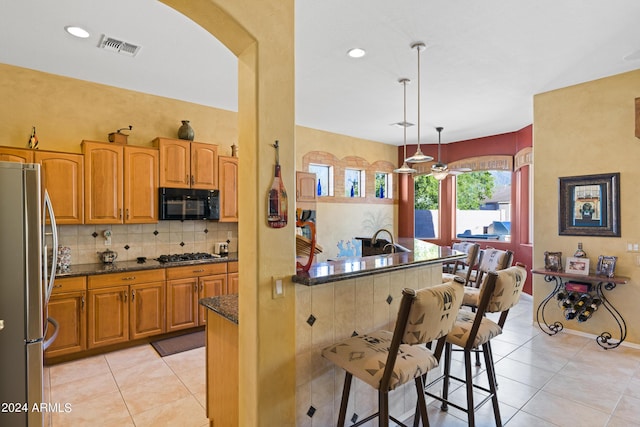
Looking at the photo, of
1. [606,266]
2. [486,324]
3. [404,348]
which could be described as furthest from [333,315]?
[606,266]

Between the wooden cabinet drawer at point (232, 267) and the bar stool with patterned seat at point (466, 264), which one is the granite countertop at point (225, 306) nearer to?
the wooden cabinet drawer at point (232, 267)

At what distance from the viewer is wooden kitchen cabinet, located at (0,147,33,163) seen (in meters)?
3.23

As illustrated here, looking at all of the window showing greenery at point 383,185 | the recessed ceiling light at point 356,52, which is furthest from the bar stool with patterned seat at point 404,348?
the window showing greenery at point 383,185

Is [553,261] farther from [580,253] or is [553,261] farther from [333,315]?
[333,315]

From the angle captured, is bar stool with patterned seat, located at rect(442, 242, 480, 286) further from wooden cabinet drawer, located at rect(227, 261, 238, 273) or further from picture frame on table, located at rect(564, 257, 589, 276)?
wooden cabinet drawer, located at rect(227, 261, 238, 273)

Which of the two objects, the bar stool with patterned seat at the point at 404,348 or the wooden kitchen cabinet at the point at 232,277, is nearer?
the bar stool with patterned seat at the point at 404,348

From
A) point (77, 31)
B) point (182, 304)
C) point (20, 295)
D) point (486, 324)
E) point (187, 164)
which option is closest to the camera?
point (20, 295)

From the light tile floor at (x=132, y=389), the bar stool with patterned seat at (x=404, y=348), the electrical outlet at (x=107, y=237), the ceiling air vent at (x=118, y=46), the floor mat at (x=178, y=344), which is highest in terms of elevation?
the ceiling air vent at (x=118, y=46)

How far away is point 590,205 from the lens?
13.3 feet

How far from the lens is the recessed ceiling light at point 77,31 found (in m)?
2.86

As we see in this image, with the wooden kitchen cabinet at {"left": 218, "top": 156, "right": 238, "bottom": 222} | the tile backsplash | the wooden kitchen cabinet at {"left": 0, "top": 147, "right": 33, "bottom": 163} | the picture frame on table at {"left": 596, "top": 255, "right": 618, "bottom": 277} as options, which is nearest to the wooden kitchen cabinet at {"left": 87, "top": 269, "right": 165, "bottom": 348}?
the tile backsplash

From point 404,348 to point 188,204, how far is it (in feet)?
11.1

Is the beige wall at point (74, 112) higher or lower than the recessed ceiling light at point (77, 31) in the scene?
lower

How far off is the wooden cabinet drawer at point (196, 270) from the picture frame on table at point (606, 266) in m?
4.46
